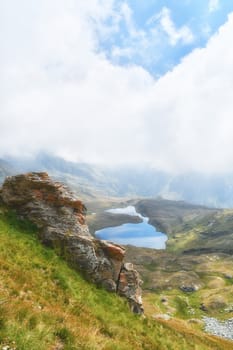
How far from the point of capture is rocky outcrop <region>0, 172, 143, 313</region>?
96.9ft

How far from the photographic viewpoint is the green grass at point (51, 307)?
446 inches

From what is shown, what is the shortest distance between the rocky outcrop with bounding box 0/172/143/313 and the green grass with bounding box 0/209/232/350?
1.57 m

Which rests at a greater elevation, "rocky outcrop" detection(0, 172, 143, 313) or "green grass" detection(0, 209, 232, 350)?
"rocky outcrop" detection(0, 172, 143, 313)

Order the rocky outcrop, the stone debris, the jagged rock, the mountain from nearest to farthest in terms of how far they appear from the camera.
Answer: the mountain → the rocky outcrop → the jagged rock → the stone debris

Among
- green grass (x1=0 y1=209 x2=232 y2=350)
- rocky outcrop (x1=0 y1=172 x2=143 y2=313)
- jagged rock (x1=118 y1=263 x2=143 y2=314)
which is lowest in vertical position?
green grass (x1=0 y1=209 x2=232 y2=350)

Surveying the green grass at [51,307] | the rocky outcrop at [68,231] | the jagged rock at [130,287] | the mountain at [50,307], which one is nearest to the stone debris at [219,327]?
the jagged rock at [130,287]

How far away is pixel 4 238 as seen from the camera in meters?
24.3

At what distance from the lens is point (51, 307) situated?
16984 millimetres

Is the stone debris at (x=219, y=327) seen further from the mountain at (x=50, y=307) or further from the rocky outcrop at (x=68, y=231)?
the mountain at (x=50, y=307)

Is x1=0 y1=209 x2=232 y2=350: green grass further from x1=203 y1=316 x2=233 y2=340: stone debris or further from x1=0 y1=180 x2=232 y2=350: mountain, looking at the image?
x1=203 y1=316 x2=233 y2=340: stone debris

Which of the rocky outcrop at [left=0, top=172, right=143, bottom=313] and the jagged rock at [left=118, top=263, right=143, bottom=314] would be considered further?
the jagged rock at [left=118, top=263, right=143, bottom=314]

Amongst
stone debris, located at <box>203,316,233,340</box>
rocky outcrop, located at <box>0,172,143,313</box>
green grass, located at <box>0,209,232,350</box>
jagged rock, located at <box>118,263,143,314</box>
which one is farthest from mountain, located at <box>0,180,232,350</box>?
stone debris, located at <box>203,316,233,340</box>

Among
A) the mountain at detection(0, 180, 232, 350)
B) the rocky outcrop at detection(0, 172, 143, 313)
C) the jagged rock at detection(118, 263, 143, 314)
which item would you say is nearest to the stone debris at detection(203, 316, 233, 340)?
the jagged rock at detection(118, 263, 143, 314)

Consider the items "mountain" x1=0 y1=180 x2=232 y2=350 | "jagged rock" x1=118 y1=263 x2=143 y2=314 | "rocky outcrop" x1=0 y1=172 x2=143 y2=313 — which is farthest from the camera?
"jagged rock" x1=118 y1=263 x2=143 y2=314
